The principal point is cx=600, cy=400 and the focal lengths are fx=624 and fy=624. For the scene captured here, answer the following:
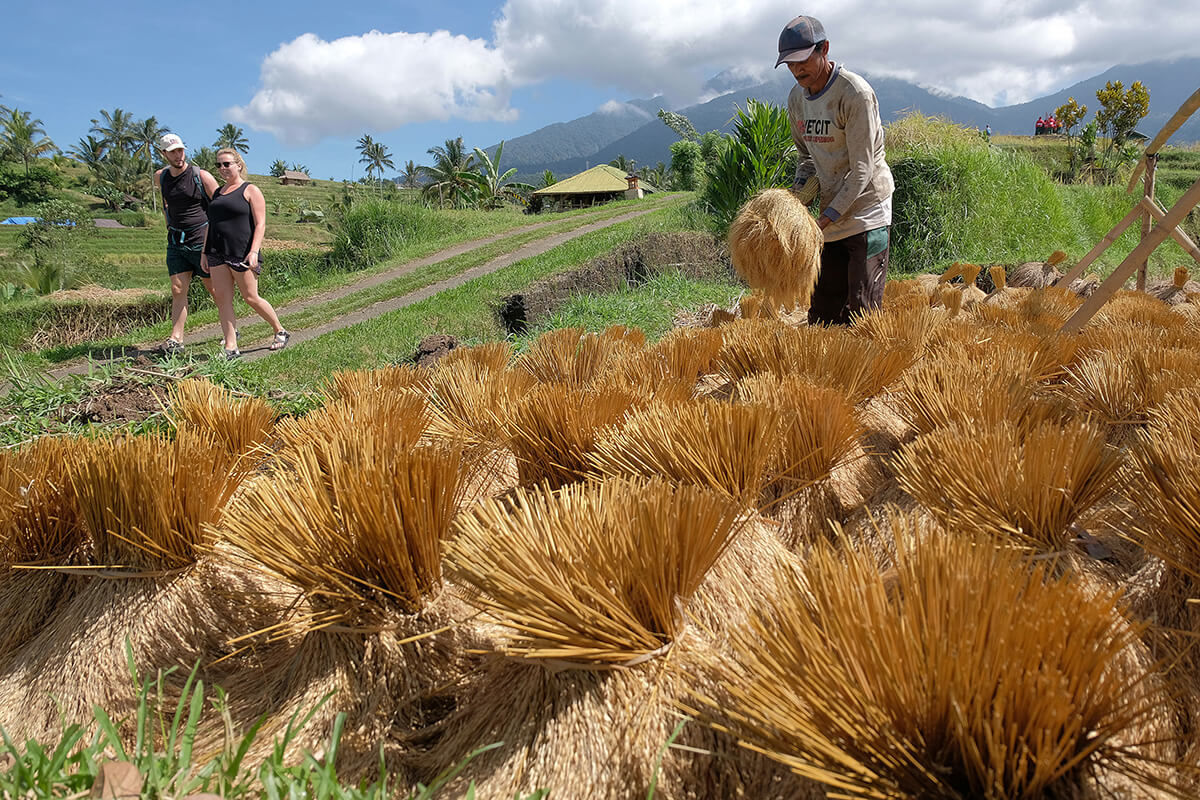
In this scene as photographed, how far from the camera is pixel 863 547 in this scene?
25.1 inches

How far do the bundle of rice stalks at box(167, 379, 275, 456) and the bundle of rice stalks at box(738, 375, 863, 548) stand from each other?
45.4 inches

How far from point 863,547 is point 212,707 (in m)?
0.89


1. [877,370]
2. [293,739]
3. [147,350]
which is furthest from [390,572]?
[147,350]

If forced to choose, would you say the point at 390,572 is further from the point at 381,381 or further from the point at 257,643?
the point at 381,381

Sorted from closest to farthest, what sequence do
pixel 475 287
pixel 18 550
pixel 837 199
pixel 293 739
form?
pixel 293 739 < pixel 18 550 < pixel 837 199 < pixel 475 287

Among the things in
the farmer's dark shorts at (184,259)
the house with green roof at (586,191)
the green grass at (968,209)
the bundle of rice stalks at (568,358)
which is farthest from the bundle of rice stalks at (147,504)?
the house with green roof at (586,191)

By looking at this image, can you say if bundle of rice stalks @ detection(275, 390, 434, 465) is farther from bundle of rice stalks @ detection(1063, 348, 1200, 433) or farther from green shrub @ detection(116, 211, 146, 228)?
green shrub @ detection(116, 211, 146, 228)

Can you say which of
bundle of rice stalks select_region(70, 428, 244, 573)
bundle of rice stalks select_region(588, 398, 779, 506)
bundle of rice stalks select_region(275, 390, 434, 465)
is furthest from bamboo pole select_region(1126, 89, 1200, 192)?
bundle of rice stalks select_region(70, 428, 244, 573)

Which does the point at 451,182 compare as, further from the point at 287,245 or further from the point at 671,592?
the point at 671,592

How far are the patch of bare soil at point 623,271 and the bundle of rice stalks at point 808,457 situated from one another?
13.5 feet

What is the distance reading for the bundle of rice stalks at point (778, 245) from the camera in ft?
7.84

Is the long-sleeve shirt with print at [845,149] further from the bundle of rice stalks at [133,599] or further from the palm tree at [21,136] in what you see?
the palm tree at [21,136]

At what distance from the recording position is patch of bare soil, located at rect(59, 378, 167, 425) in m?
2.14

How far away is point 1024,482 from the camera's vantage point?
824mm
